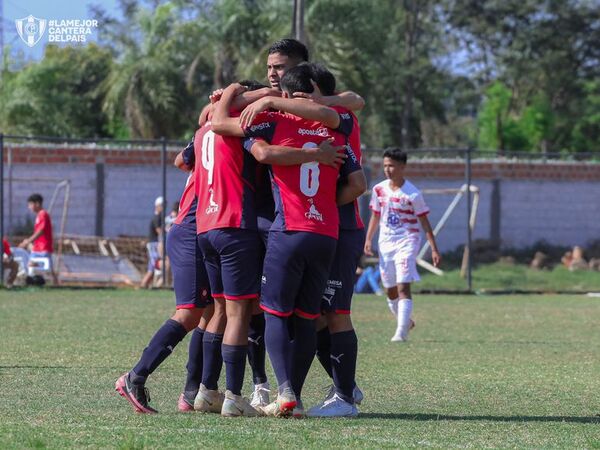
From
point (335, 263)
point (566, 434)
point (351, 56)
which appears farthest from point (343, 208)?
point (351, 56)

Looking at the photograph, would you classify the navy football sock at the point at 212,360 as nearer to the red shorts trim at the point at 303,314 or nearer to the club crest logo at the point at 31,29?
the red shorts trim at the point at 303,314

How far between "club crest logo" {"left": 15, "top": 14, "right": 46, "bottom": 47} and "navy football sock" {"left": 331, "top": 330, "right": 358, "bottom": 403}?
533 centimetres

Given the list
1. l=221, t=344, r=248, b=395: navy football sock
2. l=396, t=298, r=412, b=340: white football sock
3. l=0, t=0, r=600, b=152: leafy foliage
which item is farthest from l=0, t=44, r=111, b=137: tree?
l=221, t=344, r=248, b=395: navy football sock

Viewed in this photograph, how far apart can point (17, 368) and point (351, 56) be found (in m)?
28.5

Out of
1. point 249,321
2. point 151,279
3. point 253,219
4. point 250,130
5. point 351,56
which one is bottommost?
point 151,279

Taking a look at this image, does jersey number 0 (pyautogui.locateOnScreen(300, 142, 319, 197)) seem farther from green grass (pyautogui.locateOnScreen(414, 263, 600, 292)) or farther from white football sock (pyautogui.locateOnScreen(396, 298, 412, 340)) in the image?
green grass (pyautogui.locateOnScreen(414, 263, 600, 292))

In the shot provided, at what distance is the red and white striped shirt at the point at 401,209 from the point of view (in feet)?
44.2

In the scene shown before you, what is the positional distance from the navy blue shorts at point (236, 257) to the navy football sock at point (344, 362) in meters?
0.60

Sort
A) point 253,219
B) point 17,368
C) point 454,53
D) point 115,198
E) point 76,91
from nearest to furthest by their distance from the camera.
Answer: point 253,219
point 17,368
point 115,198
point 76,91
point 454,53

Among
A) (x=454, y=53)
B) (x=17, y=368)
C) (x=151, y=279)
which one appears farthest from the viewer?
(x=454, y=53)

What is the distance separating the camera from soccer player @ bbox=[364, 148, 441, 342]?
1330cm

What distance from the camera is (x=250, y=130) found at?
7.22 meters

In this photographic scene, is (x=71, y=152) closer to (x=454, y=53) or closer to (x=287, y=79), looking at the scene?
(x=287, y=79)

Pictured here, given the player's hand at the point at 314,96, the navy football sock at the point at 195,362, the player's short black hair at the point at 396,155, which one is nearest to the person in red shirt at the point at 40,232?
the player's short black hair at the point at 396,155
